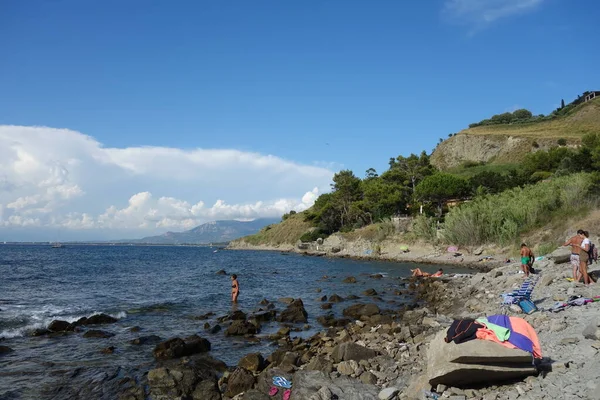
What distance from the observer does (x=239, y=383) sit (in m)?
10.9

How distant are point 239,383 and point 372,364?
146 inches

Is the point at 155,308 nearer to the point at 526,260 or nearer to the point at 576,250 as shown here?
the point at 526,260

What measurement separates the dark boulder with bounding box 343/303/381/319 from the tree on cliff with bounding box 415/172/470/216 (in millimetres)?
48934

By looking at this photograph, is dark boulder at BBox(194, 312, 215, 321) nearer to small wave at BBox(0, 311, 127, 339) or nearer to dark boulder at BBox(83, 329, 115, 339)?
small wave at BBox(0, 311, 127, 339)

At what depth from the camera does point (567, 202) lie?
39500 millimetres

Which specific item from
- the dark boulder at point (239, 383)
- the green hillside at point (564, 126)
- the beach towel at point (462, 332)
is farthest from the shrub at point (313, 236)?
the beach towel at point (462, 332)

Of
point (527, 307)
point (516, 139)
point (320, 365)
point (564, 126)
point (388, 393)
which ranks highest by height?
point (564, 126)

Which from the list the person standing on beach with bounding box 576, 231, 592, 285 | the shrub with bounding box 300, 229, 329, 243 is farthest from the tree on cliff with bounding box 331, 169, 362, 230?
the person standing on beach with bounding box 576, 231, 592, 285

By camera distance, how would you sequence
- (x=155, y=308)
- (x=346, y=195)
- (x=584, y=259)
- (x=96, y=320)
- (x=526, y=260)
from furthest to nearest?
(x=346, y=195) → (x=155, y=308) → (x=526, y=260) → (x=96, y=320) → (x=584, y=259)

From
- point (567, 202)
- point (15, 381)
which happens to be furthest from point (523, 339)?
point (567, 202)

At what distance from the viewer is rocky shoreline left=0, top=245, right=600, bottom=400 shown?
7.84 m

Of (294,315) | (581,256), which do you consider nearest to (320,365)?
(294,315)

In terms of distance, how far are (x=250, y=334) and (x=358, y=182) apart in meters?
80.5

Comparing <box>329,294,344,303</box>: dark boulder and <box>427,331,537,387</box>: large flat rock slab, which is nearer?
<box>427,331,537,387</box>: large flat rock slab
